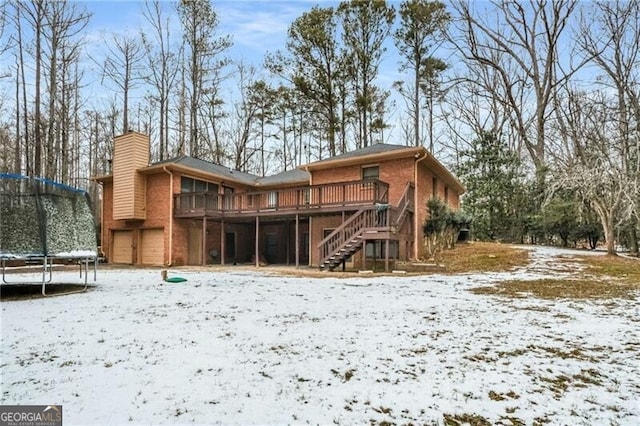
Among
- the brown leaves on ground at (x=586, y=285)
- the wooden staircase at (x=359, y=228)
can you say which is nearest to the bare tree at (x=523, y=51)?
the brown leaves on ground at (x=586, y=285)

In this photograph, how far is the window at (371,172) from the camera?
16.0 meters

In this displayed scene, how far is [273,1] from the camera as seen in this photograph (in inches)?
514

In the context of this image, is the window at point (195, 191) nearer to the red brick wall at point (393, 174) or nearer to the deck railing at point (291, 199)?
the deck railing at point (291, 199)

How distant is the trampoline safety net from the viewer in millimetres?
7285

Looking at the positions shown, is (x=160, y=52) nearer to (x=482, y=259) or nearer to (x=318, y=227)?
(x=318, y=227)

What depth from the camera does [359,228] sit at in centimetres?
1336

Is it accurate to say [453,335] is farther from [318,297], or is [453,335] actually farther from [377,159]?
[377,159]

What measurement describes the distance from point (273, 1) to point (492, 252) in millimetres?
12235

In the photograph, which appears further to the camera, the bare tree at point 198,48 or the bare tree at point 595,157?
the bare tree at point 198,48

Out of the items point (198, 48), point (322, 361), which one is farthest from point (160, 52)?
point (322, 361)

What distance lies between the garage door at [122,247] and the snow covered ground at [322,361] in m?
12.7

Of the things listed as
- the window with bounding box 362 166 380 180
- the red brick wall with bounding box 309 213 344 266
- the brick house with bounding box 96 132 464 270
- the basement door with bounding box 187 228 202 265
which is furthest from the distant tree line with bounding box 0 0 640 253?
the red brick wall with bounding box 309 213 344 266

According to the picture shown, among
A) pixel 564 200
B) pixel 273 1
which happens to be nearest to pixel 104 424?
pixel 273 1

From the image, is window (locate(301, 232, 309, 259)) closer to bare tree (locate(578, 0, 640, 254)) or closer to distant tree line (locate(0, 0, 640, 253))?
distant tree line (locate(0, 0, 640, 253))
